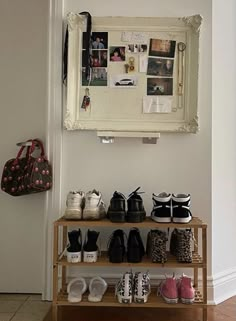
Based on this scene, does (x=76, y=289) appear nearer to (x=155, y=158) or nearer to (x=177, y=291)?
(x=177, y=291)

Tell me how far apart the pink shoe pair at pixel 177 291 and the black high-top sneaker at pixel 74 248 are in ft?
1.46

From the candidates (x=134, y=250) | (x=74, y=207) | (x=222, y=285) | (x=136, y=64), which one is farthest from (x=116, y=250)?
(x=136, y=64)

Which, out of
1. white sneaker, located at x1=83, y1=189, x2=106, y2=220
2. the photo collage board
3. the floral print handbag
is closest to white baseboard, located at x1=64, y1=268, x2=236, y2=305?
white sneaker, located at x1=83, y1=189, x2=106, y2=220

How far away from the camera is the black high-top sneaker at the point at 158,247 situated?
5.06ft

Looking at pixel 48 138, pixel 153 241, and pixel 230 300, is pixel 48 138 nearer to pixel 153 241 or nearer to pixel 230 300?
pixel 153 241

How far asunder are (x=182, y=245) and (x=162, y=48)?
109cm

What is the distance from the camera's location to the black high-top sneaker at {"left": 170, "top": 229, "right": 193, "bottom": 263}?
5.07 ft

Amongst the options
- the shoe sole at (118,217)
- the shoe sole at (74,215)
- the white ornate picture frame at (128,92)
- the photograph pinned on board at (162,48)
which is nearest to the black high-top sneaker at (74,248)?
the shoe sole at (74,215)

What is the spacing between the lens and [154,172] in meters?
1.84

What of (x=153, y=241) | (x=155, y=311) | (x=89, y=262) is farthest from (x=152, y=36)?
(x=155, y=311)

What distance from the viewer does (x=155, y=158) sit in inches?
72.8

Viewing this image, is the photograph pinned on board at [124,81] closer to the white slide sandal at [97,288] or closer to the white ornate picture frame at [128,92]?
the white ornate picture frame at [128,92]

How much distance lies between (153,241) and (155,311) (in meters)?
0.44

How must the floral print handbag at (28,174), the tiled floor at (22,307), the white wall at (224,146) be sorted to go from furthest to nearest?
the white wall at (224,146) < the floral print handbag at (28,174) < the tiled floor at (22,307)
